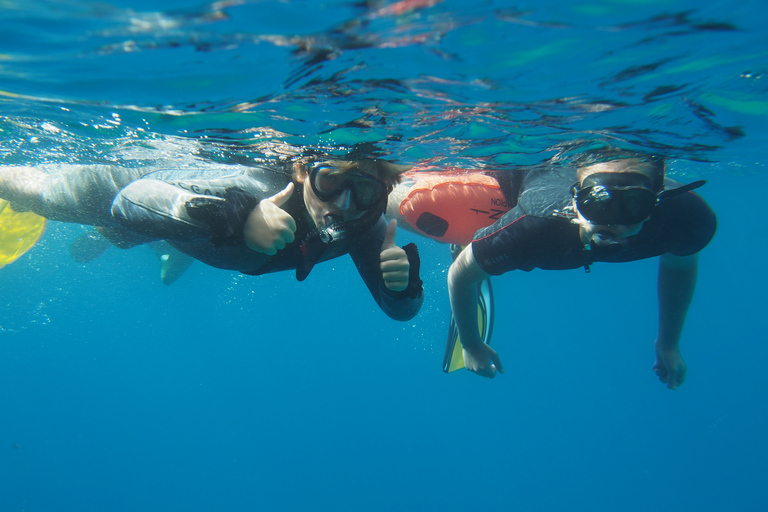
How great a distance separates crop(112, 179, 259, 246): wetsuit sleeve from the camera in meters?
2.44

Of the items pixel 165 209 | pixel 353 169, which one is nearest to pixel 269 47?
pixel 353 169

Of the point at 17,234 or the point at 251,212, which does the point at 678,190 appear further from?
the point at 17,234

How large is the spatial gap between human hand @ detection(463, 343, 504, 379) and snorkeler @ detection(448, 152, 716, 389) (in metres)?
0.03

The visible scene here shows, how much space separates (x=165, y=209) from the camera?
8.20 feet

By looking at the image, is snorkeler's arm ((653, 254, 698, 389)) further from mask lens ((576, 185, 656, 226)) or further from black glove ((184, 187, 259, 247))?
black glove ((184, 187, 259, 247))

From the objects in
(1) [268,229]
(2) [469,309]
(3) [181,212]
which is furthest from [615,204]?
(3) [181,212]

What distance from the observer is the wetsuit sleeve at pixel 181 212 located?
2.44 meters

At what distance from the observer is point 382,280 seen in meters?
3.57

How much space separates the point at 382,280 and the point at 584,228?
197 cm

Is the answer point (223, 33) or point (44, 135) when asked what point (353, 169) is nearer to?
point (223, 33)

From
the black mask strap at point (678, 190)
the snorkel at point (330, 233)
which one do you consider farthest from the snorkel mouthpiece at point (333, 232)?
the black mask strap at point (678, 190)

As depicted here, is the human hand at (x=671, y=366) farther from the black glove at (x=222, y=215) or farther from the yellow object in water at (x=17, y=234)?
the yellow object in water at (x=17, y=234)

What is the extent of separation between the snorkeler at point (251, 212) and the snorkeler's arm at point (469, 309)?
0.64m

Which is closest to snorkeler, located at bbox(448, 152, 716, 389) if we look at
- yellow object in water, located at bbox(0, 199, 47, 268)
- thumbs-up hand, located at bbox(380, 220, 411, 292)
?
thumbs-up hand, located at bbox(380, 220, 411, 292)
